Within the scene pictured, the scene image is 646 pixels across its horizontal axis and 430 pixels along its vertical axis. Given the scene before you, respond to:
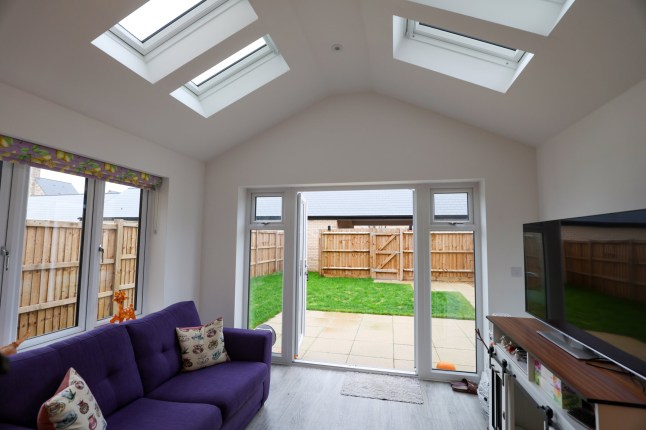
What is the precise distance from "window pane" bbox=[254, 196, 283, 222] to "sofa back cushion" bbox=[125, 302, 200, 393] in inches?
61.5

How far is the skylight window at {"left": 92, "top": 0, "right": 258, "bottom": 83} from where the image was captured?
214cm

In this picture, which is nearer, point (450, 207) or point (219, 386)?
point (219, 386)

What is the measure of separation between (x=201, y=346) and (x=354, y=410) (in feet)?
4.63

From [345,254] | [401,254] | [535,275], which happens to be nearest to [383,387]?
[535,275]

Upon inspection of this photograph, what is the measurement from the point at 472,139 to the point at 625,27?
1.63 m

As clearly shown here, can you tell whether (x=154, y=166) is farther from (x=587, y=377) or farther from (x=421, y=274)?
(x=587, y=377)

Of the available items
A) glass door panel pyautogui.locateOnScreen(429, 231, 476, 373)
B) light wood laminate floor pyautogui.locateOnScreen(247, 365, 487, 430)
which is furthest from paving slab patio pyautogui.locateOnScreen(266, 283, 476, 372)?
light wood laminate floor pyautogui.locateOnScreen(247, 365, 487, 430)

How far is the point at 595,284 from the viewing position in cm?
155

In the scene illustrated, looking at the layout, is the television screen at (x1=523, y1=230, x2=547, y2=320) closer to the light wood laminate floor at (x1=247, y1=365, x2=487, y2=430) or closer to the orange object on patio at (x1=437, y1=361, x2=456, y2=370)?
the light wood laminate floor at (x1=247, y1=365, x2=487, y2=430)

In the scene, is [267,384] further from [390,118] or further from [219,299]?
[390,118]

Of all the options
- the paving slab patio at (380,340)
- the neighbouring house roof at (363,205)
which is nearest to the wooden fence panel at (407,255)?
the neighbouring house roof at (363,205)

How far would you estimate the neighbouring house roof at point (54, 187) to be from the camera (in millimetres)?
2279

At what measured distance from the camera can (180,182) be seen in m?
3.38

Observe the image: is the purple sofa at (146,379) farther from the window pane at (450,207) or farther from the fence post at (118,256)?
the window pane at (450,207)
